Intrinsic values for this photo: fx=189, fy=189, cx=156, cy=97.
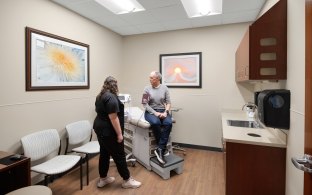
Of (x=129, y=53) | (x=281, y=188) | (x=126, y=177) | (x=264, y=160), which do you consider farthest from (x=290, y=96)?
(x=129, y=53)

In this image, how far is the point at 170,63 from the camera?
418 centimetres

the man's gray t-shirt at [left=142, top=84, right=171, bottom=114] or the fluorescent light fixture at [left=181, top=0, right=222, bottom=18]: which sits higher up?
the fluorescent light fixture at [left=181, top=0, right=222, bottom=18]

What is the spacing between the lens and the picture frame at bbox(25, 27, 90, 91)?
244 centimetres

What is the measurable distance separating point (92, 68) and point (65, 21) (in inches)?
36.0

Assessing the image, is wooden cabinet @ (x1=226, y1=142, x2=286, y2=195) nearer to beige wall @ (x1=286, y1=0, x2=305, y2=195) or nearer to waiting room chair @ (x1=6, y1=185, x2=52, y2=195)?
beige wall @ (x1=286, y1=0, x2=305, y2=195)

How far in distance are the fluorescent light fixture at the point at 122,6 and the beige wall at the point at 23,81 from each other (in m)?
0.64

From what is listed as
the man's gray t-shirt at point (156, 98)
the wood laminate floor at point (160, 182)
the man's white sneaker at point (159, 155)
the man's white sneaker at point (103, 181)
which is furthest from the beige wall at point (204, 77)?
the man's white sneaker at point (103, 181)

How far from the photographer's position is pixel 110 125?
2309 millimetres

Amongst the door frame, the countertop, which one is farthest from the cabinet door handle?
the countertop

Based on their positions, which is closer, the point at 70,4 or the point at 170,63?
the point at 70,4

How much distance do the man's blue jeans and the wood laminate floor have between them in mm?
509

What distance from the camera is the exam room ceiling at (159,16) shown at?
9.22ft

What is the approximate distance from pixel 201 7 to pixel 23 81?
2.75 metres

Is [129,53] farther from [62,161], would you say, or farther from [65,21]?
[62,161]
